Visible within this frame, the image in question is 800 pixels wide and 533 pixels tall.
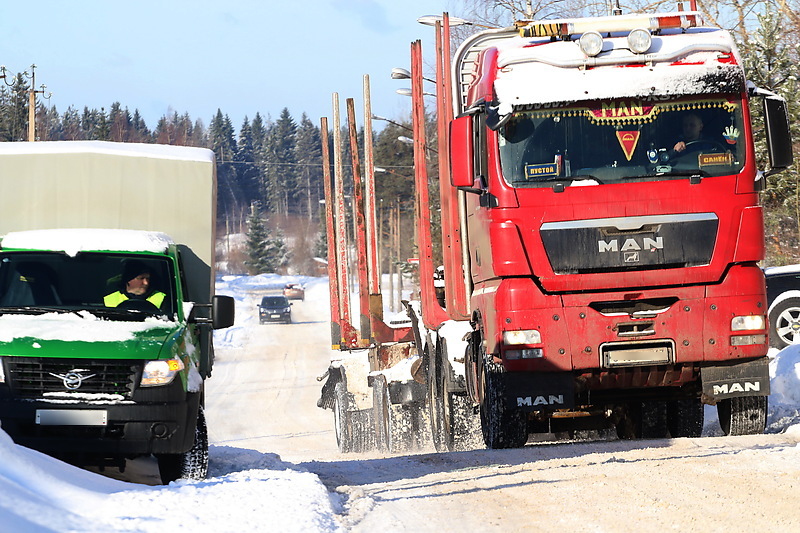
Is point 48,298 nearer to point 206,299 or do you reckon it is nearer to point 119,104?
point 206,299

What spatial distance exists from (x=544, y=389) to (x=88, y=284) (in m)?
4.09

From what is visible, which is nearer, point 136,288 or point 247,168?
point 136,288

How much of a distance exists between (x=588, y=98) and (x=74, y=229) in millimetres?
4696

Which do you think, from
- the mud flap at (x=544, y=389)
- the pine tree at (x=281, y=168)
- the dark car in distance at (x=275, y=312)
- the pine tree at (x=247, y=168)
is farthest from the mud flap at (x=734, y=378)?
the pine tree at (x=247, y=168)

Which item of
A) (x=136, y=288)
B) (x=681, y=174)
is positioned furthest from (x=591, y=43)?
(x=136, y=288)

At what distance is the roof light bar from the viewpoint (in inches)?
444

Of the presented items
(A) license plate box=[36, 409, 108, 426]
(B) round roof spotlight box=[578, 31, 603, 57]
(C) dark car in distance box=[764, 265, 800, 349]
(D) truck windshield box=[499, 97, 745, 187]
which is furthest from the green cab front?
(C) dark car in distance box=[764, 265, 800, 349]

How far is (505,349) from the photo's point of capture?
35.1 ft

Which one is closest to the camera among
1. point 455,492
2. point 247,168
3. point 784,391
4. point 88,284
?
point 455,492

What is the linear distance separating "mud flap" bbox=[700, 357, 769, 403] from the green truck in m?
4.35

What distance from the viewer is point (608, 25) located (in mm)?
11492

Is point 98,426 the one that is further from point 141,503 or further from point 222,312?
point 141,503

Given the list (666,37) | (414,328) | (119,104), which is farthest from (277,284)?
(666,37)

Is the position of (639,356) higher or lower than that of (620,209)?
lower
